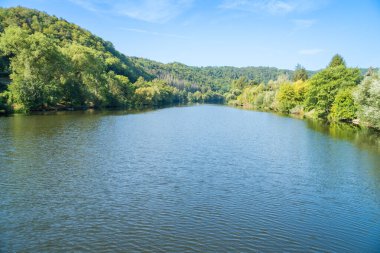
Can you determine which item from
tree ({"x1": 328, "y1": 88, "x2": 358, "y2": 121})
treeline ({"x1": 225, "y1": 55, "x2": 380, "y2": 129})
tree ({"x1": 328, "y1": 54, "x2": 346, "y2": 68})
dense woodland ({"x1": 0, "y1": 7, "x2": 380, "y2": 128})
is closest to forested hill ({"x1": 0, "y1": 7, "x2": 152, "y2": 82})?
dense woodland ({"x1": 0, "y1": 7, "x2": 380, "y2": 128})

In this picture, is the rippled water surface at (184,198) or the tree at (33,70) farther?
the tree at (33,70)

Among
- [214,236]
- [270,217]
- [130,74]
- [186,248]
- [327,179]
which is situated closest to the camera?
[186,248]

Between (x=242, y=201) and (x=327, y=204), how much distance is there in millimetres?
5455

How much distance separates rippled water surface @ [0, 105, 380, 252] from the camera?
47.9 ft

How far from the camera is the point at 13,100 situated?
228 ft

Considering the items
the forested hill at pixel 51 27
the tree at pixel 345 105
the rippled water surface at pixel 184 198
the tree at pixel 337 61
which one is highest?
the forested hill at pixel 51 27

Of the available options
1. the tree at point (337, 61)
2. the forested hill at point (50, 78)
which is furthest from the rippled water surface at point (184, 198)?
the tree at point (337, 61)

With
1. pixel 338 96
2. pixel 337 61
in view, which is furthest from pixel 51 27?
pixel 338 96

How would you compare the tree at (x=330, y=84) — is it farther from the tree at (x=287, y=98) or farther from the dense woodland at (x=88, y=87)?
the tree at (x=287, y=98)

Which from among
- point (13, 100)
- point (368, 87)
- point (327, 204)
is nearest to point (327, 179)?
point (327, 204)

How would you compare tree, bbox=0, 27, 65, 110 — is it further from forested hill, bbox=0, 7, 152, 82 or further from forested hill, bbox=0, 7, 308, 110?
forested hill, bbox=0, 7, 152, 82

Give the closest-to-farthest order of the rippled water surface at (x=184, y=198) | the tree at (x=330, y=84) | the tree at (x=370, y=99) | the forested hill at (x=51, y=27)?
the rippled water surface at (x=184, y=198), the tree at (x=370, y=99), the tree at (x=330, y=84), the forested hill at (x=51, y=27)

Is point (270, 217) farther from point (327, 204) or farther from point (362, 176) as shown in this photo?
A: point (362, 176)

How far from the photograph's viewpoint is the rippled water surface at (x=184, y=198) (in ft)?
47.9
